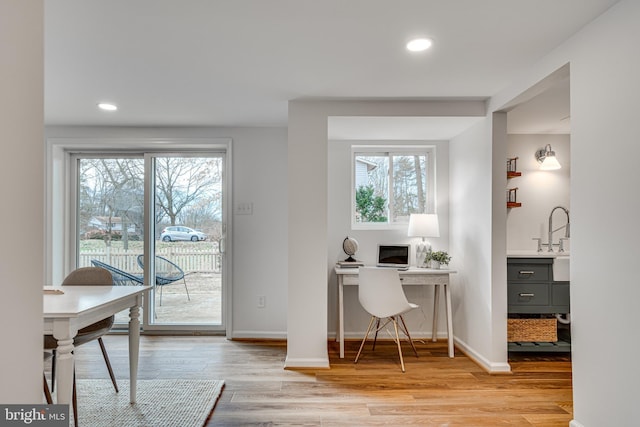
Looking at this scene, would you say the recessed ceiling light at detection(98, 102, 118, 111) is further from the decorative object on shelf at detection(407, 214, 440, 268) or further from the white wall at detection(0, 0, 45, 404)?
the decorative object on shelf at detection(407, 214, 440, 268)

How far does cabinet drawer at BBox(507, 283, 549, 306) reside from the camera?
3631 millimetres

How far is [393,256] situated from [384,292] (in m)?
0.84

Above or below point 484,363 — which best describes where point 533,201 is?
above

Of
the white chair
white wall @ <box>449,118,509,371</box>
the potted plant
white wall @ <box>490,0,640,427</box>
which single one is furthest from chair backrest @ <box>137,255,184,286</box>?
white wall @ <box>490,0,640,427</box>

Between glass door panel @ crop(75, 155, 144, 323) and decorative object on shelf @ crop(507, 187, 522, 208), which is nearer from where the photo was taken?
decorative object on shelf @ crop(507, 187, 522, 208)

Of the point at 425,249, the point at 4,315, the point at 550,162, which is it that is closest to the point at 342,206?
the point at 425,249

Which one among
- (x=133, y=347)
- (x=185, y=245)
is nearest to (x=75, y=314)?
(x=133, y=347)

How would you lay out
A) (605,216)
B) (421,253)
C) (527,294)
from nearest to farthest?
(605,216), (527,294), (421,253)

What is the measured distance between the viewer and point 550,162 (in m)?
4.09

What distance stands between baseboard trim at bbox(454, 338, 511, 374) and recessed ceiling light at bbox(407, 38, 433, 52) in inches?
101

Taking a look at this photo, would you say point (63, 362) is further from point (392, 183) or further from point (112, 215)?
point (392, 183)

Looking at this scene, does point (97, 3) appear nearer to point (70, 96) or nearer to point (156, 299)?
point (70, 96)

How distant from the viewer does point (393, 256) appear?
4.23 m

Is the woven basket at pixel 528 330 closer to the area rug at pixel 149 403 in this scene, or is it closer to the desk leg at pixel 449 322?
the desk leg at pixel 449 322
